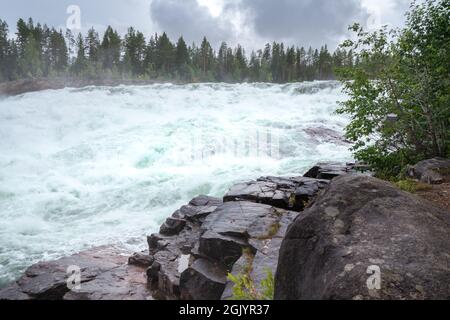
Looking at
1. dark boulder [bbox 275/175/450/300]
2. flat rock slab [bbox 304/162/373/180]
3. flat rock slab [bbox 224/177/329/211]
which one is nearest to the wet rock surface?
flat rock slab [bbox 224/177/329/211]

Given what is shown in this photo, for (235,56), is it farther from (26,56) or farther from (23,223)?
(23,223)

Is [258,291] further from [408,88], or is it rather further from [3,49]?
[3,49]

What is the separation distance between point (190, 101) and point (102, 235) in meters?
22.1

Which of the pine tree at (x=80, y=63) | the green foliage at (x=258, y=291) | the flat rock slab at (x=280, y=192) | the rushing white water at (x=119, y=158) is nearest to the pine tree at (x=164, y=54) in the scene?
the pine tree at (x=80, y=63)

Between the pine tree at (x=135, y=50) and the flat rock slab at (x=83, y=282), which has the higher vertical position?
the pine tree at (x=135, y=50)

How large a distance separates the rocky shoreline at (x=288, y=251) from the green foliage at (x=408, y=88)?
1.51m

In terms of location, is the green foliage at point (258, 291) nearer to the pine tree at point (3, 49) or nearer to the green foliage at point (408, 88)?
the green foliage at point (408, 88)

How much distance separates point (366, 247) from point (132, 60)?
8098 centimetres

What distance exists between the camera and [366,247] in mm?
2861

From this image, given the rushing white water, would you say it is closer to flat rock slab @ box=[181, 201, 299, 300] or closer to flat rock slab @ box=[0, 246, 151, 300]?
flat rock slab @ box=[0, 246, 151, 300]

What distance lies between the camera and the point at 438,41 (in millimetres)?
9305

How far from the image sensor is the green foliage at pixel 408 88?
29.1 ft

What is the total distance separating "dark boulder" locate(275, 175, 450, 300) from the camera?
249cm
